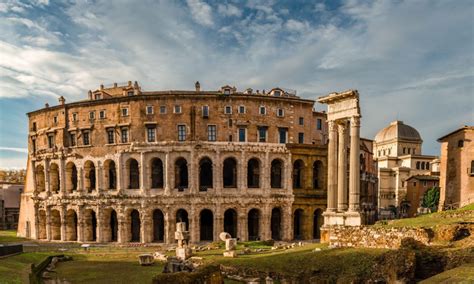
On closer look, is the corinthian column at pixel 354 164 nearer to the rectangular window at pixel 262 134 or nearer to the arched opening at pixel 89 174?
the rectangular window at pixel 262 134

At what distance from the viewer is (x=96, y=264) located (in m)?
27.4

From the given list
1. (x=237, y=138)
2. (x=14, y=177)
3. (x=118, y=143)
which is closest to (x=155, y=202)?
(x=118, y=143)

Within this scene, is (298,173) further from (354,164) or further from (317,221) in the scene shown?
(354,164)

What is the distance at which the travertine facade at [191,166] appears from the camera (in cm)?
4166

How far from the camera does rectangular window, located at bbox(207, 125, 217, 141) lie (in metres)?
42.3

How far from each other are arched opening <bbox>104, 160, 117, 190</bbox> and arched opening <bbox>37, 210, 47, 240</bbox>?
38.8ft

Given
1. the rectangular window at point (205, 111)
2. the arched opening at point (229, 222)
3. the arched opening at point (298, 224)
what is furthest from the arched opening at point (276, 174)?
the rectangular window at point (205, 111)

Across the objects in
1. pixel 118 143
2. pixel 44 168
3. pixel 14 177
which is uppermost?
pixel 118 143

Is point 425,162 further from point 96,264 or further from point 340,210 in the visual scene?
point 96,264

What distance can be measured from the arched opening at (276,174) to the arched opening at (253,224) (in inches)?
159

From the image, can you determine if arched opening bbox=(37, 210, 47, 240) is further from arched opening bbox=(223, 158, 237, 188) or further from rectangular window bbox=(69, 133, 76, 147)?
arched opening bbox=(223, 158, 237, 188)

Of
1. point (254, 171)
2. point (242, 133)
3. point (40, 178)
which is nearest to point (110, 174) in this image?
point (40, 178)

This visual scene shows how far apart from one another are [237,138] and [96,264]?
68.7 ft

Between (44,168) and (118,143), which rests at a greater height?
(118,143)
